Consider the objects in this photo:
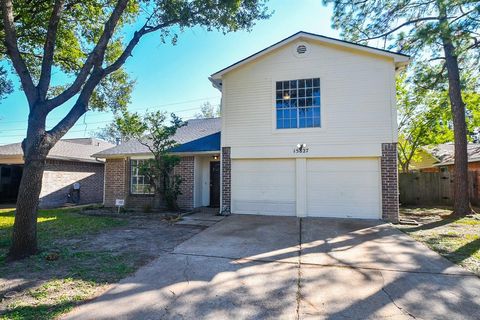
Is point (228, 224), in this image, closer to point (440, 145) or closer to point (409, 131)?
point (409, 131)

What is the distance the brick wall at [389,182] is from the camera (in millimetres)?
8523

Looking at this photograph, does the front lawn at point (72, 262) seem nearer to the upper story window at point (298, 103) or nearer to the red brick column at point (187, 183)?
the red brick column at point (187, 183)

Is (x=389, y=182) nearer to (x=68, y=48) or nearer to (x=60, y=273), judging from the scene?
(x=60, y=273)

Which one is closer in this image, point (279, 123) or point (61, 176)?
point (279, 123)

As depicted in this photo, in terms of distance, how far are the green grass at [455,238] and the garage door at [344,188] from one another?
1.38 metres

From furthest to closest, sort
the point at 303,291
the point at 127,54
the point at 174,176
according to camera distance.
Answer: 1. the point at 174,176
2. the point at 127,54
3. the point at 303,291

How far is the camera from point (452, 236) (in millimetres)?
6730

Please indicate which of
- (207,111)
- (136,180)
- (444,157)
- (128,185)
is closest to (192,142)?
(136,180)

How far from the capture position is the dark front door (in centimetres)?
1222

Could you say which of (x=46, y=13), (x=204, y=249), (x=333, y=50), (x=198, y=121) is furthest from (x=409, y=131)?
(x=46, y=13)

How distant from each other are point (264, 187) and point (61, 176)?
40.3 ft

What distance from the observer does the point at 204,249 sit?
5.68 meters

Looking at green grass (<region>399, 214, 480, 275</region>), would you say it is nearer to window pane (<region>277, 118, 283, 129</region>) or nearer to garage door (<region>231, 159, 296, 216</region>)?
garage door (<region>231, 159, 296, 216</region>)

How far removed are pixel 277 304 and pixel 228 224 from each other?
4.84 meters
